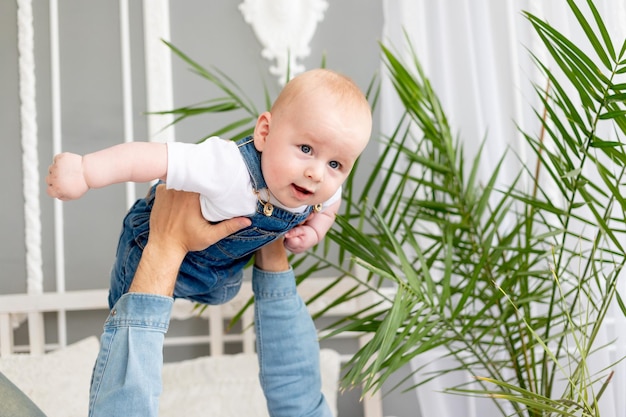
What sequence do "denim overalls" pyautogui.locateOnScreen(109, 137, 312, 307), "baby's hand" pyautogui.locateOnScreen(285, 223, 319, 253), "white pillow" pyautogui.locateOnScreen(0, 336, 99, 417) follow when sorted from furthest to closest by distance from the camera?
"white pillow" pyautogui.locateOnScreen(0, 336, 99, 417) → "baby's hand" pyautogui.locateOnScreen(285, 223, 319, 253) → "denim overalls" pyautogui.locateOnScreen(109, 137, 312, 307)

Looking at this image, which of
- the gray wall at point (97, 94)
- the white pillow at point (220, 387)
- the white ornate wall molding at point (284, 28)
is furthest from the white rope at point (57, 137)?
the white ornate wall molding at point (284, 28)

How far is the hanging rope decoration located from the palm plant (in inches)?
44.6

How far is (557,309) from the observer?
212 cm

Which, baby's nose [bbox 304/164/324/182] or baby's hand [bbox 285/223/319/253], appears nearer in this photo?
baby's nose [bbox 304/164/324/182]

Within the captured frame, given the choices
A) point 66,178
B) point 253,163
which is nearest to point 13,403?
point 66,178

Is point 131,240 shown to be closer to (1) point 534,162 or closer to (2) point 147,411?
(2) point 147,411

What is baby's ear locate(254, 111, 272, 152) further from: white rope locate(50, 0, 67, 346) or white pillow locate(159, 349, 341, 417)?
white rope locate(50, 0, 67, 346)

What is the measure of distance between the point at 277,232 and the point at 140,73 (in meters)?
1.56

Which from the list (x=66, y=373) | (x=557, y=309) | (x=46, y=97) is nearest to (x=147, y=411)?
(x=66, y=373)

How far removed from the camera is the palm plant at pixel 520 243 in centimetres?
141

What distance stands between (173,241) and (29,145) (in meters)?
1.61

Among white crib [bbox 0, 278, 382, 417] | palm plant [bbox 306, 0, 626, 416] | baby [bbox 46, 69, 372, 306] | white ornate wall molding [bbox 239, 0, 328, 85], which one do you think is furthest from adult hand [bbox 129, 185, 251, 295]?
white ornate wall molding [bbox 239, 0, 328, 85]

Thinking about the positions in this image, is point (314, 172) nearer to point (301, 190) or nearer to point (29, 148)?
point (301, 190)

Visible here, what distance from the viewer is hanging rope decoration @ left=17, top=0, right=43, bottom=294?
2598 millimetres
